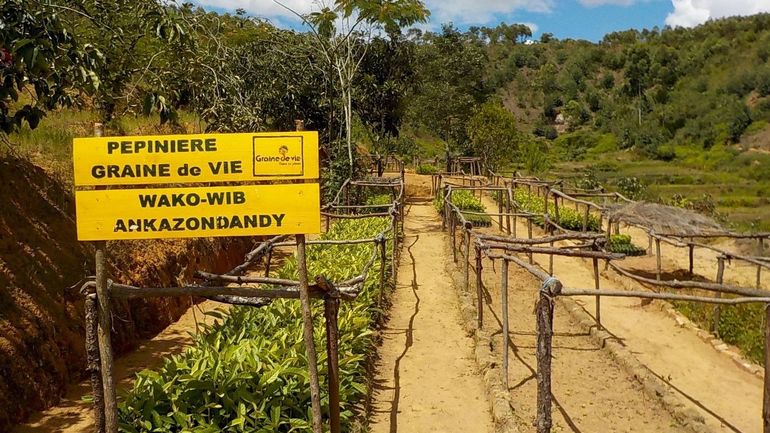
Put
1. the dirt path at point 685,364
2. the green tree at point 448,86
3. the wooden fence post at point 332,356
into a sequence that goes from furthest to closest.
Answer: the green tree at point 448,86 → the dirt path at point 685,364 → the wooden fence post at point 332,356

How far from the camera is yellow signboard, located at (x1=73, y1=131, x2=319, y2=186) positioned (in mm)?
3842

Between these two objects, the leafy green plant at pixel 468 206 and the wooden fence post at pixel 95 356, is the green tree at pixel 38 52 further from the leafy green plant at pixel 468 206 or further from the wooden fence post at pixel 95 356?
the leafy green plant at pixel 468 206

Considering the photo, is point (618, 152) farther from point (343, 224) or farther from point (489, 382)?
point (489, 382)

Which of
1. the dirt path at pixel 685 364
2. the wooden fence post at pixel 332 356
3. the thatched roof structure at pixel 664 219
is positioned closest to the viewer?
the wooden fence post at pixel 332 356

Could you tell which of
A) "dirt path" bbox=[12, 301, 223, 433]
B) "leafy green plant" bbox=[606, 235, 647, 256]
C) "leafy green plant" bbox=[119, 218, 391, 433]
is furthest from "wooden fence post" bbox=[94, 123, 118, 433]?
"leafy green plant" bbox=[606, 235, 647, 256]

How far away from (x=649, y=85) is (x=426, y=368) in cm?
8146

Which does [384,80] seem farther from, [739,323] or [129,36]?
[129,36]

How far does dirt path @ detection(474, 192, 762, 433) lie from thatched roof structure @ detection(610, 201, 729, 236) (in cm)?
439

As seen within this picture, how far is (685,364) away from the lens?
27.7 feet

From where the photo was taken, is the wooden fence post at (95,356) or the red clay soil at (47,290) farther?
the red clay soil at (47,290)

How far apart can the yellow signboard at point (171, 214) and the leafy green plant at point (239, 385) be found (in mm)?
1644

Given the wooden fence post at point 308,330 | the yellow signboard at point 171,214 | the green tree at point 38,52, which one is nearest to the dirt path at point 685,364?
the wooden fence post at point 308,330

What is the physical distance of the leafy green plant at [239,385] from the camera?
4.70m

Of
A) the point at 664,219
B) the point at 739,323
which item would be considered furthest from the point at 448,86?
the point at 739,323
